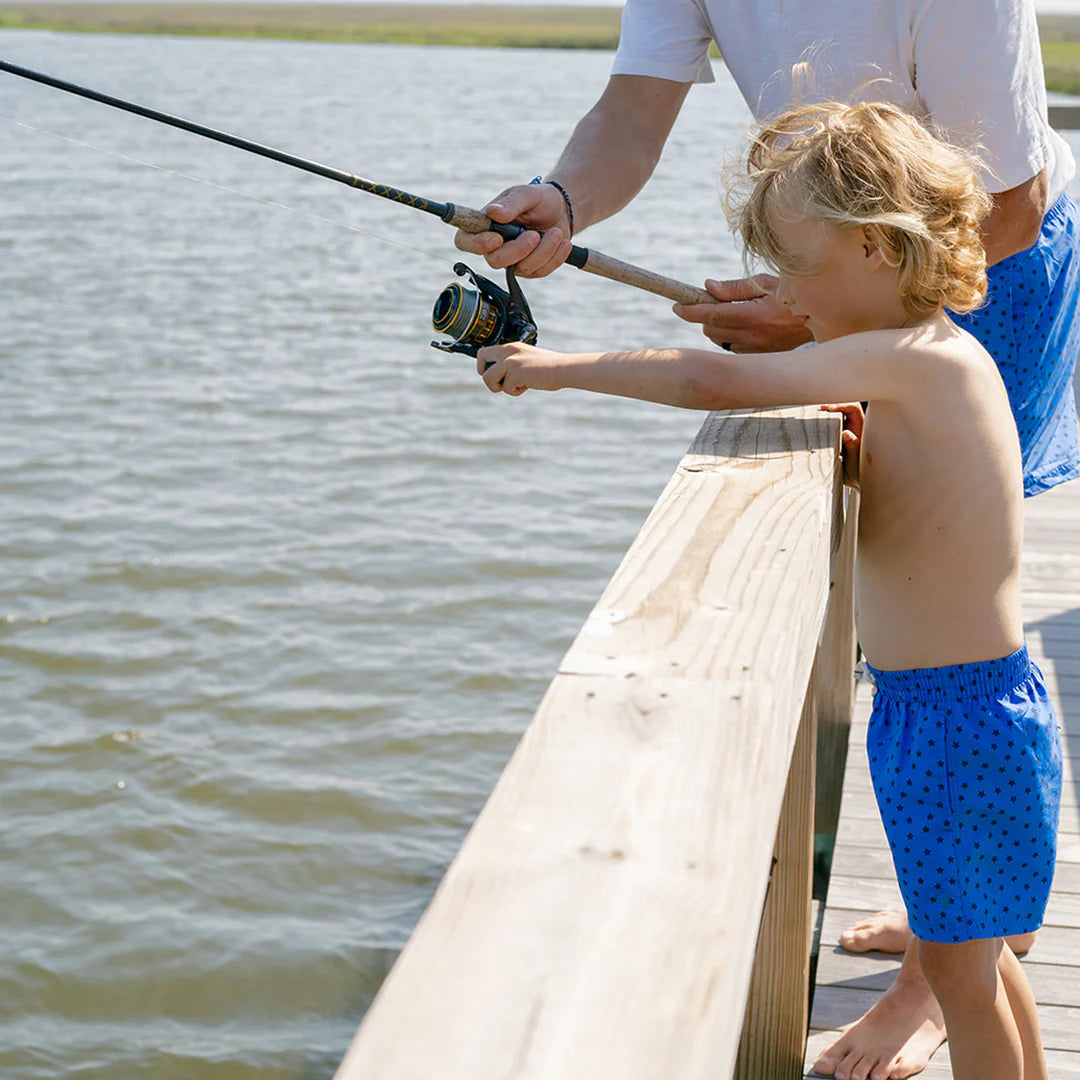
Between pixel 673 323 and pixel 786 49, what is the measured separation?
788cm

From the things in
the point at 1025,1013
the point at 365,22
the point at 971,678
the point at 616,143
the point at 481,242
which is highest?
the point at 365,22

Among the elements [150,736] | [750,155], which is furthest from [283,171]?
[750,155]

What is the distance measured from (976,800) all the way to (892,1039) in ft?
1.73

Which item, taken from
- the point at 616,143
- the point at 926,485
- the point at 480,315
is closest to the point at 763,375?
the point at 926,485

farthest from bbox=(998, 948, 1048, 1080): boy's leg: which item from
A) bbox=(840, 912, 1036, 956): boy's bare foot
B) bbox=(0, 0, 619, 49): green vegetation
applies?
bbox=(0, 0, 619, 49): green vegetation

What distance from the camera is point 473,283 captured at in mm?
2314

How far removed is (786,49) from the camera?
6.71ft

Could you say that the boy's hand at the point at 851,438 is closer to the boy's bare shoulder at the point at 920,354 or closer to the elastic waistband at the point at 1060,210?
the boy's bare shoulder at the point at 920,354

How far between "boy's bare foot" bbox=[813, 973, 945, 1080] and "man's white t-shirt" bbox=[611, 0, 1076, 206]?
109 centimetres

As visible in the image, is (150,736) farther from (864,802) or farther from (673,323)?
(673,323)

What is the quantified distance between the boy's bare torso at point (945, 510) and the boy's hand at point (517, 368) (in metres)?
0.37

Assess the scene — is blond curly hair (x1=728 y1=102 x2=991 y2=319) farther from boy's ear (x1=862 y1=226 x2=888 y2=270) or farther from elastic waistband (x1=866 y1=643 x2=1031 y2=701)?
elastic waistband (x1=866 y1=643 x2=1031 y2=701)

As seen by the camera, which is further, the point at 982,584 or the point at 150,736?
the point at 150,736

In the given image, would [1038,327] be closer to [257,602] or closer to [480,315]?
[480,315]
